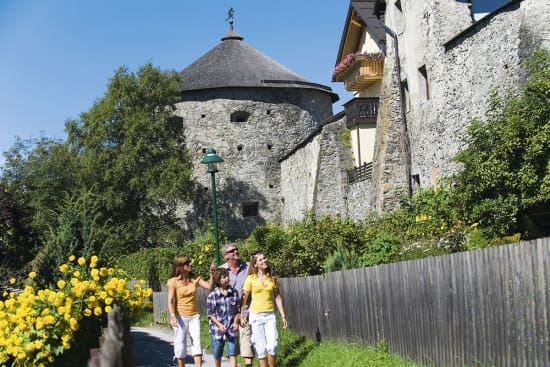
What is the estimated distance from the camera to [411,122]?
75.0 ft

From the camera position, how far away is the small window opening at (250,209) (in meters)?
43.2

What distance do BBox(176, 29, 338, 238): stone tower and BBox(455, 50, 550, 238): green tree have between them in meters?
28.4

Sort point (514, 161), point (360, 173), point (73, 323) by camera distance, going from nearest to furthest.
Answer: point (73, 323) < point (514, 161) < point (360, 173)

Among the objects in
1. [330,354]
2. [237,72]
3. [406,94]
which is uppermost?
[237,72]

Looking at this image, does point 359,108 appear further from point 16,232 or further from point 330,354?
point 330,354

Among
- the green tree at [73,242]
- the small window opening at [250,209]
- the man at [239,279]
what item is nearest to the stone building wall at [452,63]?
the man at [239,279]

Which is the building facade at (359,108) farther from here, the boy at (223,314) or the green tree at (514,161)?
the boy at (223,314)

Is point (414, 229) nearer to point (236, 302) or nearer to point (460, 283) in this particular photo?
point (236, 302)

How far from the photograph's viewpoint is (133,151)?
36.9m

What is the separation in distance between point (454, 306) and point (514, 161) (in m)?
7.28

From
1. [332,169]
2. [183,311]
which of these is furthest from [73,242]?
[332,169]

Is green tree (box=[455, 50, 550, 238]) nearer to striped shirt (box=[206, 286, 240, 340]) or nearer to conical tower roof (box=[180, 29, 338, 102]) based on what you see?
striped shirt (box=[206, 286, 240, 340])

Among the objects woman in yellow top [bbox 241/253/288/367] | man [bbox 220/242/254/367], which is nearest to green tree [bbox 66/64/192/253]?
man [bbox 220/242/254/367]

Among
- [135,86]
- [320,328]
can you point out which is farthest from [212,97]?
[320,328]
